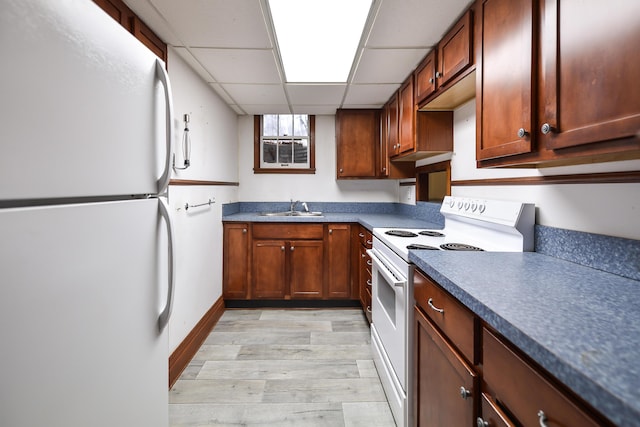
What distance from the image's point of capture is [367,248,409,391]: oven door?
1.46 meters

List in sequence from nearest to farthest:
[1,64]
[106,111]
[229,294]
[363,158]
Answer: [1,64], [106,111], [229,294], [363,158]

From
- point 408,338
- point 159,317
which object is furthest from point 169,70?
point 408,338

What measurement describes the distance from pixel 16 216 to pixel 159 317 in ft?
1.85

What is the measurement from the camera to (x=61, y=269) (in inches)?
23.6

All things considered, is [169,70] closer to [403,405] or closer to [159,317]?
[159,317]

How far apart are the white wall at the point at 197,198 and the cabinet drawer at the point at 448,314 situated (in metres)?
1.59

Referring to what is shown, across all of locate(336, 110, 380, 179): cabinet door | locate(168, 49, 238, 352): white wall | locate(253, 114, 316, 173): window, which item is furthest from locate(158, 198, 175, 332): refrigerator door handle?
locate(253, 114, 316, 173): window

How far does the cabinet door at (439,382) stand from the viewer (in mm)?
893

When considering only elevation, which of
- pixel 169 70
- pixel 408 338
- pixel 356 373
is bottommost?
pixel 356 373

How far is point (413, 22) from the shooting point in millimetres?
1651

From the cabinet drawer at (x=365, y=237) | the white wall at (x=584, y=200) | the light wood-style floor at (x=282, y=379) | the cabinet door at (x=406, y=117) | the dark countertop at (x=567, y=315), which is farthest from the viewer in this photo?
the cabinet drawer at (x=365, y=237)

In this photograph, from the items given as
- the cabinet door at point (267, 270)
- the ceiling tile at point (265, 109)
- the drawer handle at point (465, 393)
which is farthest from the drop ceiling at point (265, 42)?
the drawer handle at point (465, 393)

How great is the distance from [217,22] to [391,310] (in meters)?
1.88

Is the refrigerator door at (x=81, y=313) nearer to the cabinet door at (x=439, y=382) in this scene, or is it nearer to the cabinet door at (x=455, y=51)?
the cabinet door at (x=439, y=382)
